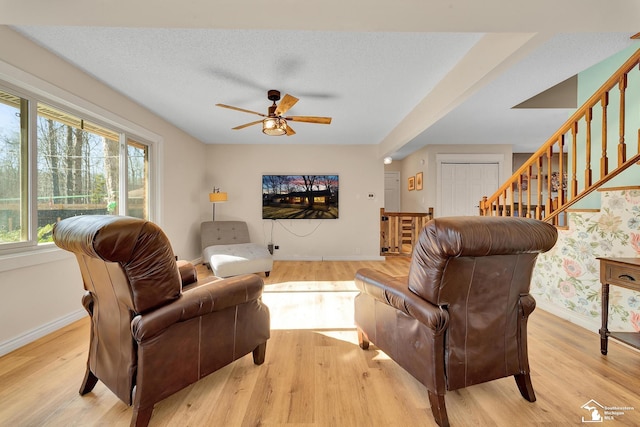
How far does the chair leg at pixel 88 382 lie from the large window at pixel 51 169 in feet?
4.49

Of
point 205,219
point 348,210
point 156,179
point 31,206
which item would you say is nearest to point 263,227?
point 205,219

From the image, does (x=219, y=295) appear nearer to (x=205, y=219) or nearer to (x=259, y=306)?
(x=259, y=306)

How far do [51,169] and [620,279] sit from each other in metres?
4.57

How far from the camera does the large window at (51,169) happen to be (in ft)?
6.94

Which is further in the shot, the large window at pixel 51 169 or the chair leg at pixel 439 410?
the large window at pixel 51 169

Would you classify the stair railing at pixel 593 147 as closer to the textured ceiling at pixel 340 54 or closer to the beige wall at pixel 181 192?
the textured ceiling at pixel 340 54

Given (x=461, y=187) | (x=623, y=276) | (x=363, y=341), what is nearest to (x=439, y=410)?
(x=363, y=341)

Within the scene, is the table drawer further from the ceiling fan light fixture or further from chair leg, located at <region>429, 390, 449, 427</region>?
the ceiling fan light fixture

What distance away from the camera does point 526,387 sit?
4.81 feet

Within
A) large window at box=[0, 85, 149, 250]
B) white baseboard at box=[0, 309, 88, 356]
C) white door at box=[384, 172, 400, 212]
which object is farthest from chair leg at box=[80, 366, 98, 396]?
white door at box=[384, 172, 400, 212]

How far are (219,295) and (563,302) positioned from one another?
10.2 feet

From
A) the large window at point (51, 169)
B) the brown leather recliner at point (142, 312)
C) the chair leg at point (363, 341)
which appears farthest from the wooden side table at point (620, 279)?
the large window at point (51, 169)

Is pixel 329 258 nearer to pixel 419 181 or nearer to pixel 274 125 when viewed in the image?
pixel 419 181

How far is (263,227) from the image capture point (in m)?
5.51
